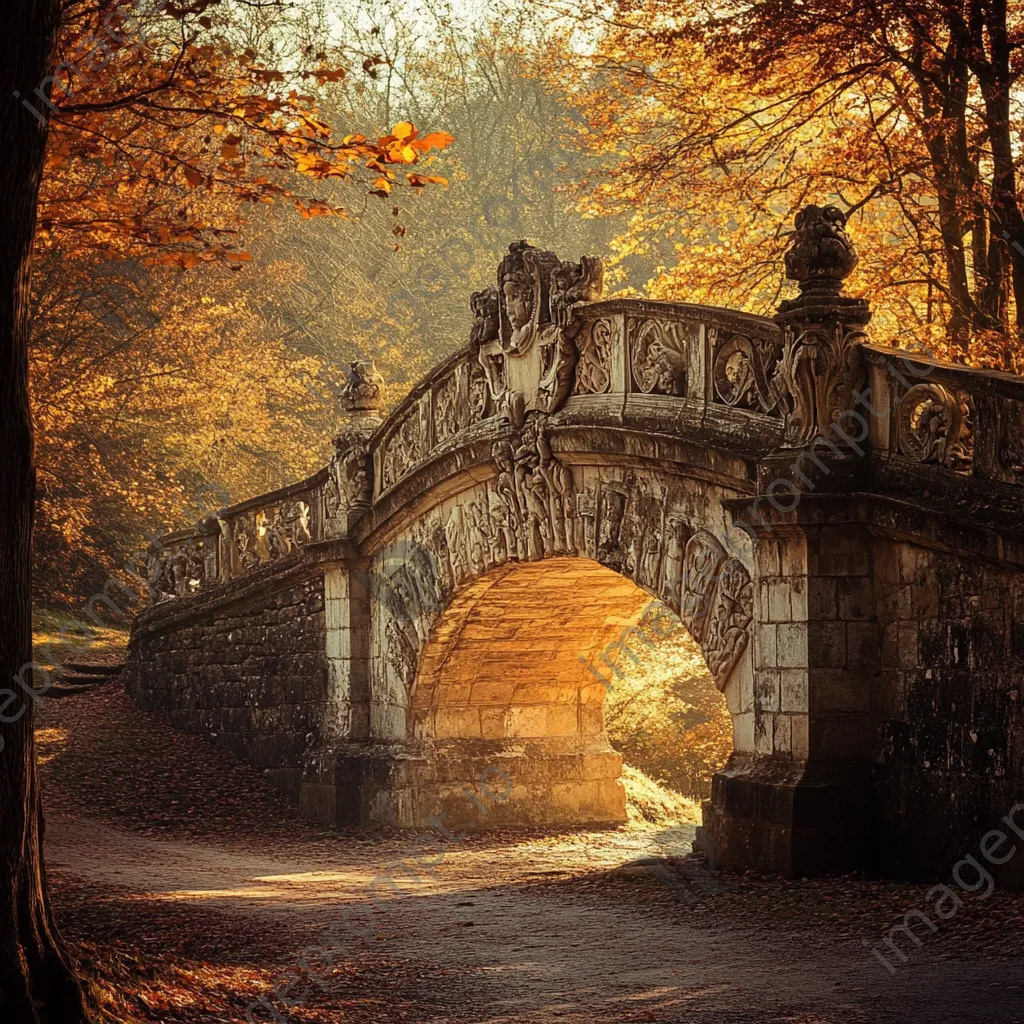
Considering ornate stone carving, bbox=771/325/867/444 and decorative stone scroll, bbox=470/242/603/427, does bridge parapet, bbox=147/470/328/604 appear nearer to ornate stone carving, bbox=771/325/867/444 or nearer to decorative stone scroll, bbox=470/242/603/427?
decorative stone scroll, bbox=470/242/603/427

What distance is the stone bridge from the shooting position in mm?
9125

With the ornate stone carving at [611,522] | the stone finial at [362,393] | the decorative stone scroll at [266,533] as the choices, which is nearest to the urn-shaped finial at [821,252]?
the ornate stone carving at [611,522]

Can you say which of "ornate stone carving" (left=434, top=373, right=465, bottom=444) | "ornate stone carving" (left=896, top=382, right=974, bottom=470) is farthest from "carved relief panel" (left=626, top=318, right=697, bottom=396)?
"ornate stone carving" (left=434, top=373, right=465, bottom=444)

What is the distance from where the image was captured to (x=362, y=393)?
1584 centimetres

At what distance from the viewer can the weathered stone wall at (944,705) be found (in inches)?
338

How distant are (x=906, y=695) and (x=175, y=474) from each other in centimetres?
1883

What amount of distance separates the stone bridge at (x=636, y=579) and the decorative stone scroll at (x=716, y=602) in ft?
0.08

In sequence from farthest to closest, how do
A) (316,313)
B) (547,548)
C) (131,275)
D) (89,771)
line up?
(316,313) → (131,275) → (89,771) → (547,548)

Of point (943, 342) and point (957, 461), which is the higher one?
point (943, 342)

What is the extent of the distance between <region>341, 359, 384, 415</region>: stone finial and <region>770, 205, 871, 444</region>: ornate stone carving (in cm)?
653

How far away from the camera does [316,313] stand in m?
30.6

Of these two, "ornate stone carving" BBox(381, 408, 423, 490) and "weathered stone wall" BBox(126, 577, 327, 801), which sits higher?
"ornate stone carving" BBox(381, 408, 423, 490)

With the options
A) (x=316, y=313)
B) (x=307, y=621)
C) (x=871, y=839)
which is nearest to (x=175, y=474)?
(x=316, y=313)

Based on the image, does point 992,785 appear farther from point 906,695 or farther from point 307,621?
point 307,621
